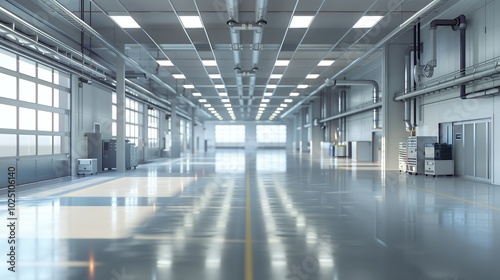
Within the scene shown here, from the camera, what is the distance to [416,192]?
1143 centimetres

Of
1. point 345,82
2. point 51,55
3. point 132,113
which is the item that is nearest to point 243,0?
point 51,55

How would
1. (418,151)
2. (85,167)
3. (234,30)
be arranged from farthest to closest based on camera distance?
(85,167), (418,151), (234,30)

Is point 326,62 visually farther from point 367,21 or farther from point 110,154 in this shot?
point 110,154

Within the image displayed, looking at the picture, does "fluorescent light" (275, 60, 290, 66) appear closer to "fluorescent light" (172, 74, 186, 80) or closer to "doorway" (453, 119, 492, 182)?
"fluorescent light" (172, 74, 186, 80)

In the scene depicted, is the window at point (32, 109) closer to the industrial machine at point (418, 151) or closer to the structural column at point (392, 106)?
the structural column at point (392, 106)

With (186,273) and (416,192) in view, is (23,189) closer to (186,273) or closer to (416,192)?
(186,273)

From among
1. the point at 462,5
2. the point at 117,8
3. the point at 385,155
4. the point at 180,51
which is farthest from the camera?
the point at 385,155

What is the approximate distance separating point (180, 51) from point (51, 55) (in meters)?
5.64

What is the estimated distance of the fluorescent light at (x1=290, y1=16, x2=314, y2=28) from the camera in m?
13.1

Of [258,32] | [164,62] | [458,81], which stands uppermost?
[164,62]

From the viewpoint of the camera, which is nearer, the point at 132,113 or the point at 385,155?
the point at 385,155

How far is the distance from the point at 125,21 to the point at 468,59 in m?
13.7

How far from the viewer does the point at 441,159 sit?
1609cm

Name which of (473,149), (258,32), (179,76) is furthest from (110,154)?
(473,149)
